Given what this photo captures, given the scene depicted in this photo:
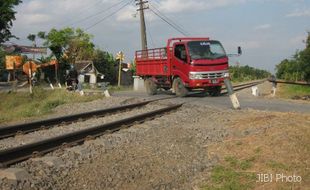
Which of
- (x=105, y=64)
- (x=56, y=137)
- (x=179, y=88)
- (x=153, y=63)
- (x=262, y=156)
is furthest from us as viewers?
(x=105, y=64)

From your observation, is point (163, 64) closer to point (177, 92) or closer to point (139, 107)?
point (177, 92)

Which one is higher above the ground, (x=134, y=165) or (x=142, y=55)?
(x=142, y=55)

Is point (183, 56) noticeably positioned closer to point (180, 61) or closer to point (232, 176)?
point (180, 61)

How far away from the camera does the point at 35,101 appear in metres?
30.3

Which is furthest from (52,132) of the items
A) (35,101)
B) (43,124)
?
(35,101)

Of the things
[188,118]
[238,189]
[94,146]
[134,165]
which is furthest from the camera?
[188,118]

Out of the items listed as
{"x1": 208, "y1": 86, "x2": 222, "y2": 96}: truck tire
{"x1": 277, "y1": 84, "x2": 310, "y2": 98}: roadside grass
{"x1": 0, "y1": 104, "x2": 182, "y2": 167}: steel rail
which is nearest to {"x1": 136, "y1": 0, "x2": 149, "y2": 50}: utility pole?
{"x1": 277, "y1": 84, "x2": 310, "y2": 98}: roadside grass

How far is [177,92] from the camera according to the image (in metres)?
22.6

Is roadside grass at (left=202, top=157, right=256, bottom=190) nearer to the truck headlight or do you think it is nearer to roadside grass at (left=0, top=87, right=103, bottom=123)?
roadside grass at (left=0, top=87, right=103, bottom=123)

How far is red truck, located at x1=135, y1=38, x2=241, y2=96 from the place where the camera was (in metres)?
21.3

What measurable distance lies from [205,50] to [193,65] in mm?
1050

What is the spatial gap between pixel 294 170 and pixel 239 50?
16450 mm

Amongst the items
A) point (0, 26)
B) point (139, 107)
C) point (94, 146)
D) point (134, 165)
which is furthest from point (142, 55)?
point (0, 26)

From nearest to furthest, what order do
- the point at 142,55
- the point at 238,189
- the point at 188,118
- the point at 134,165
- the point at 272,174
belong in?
1. the point at 238,189
2. the point at 272,174
3. the point at 134,165
4. the point at 188,118
5. the point at 142,55
